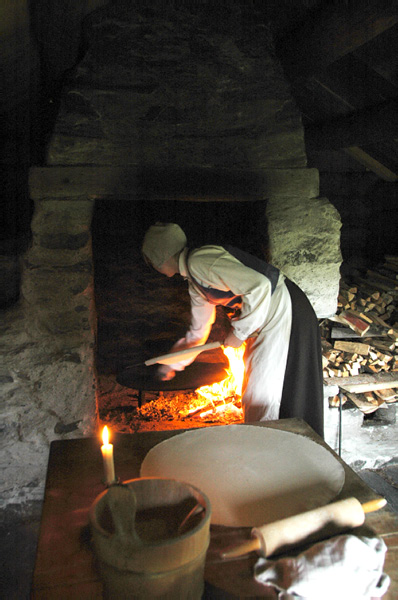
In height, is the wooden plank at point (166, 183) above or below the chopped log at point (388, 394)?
above

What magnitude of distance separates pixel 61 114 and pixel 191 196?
90cm

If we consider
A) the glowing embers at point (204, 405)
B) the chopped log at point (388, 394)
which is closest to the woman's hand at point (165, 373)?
the glowing embers at point (204, 405)

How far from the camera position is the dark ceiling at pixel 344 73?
2816mm

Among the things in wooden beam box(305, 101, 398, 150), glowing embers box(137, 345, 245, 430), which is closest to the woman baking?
glowing embers box(137, 345, 245, 430)

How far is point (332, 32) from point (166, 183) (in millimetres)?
1463

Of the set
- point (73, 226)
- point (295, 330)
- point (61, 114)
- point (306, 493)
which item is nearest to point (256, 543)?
point (306, 493)

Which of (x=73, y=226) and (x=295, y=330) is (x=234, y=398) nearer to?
(x=295, y=330)

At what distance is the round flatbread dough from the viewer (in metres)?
1.07

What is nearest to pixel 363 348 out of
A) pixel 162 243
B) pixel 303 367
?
pixel 303 367

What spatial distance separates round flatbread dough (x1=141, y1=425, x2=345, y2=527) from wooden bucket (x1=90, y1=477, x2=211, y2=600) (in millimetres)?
169

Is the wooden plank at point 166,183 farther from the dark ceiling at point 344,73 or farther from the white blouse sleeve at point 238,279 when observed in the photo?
the dark ceiling at point 344,73

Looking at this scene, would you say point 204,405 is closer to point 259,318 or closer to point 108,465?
point 259,318

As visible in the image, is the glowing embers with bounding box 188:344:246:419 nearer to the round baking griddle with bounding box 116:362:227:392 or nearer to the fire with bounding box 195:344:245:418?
the fire with bounding box 195:344:245:418

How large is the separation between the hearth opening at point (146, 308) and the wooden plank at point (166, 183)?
2.93 feet
